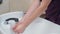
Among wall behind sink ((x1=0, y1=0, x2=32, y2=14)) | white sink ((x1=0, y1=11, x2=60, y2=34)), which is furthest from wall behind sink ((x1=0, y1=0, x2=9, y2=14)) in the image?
white sink ((x1=0, y1=11, x2=60, y2=34))

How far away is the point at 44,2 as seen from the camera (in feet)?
1.74

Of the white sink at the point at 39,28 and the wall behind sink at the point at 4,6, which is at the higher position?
the wall behind sink at the point at 4,6

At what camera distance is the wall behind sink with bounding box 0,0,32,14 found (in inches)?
42.3

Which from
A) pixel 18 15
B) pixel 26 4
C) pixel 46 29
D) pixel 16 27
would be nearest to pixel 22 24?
pixel 16 27

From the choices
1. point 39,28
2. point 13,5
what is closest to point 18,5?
point 13,5

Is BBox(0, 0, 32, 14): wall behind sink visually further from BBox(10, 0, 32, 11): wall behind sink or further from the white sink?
the white sink

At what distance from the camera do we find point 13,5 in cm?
111

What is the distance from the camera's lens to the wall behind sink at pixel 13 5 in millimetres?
1074

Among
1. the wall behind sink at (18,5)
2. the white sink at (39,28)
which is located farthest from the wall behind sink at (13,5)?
the white sink at (39,28)

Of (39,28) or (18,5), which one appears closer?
(39,28)

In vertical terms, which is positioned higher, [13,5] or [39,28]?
[13,5]

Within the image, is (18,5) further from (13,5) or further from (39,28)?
(39,28)

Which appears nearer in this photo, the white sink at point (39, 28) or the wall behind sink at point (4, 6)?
the white sink at point (39, 28)

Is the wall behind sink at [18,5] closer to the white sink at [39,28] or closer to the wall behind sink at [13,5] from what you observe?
the wall behind sink at [13,5]
